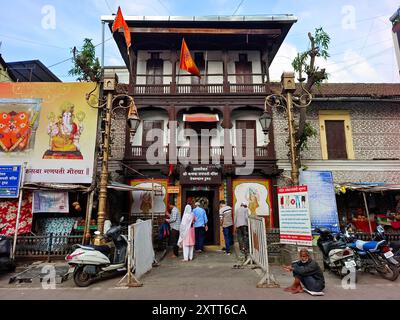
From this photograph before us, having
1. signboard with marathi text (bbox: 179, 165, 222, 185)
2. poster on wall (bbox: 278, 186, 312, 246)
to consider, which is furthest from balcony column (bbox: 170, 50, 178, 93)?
poster on wall (bbox: 278, 186, 312, 246)

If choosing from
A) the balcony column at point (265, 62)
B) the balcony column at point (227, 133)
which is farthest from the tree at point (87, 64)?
the balcony column at point (265, 62)

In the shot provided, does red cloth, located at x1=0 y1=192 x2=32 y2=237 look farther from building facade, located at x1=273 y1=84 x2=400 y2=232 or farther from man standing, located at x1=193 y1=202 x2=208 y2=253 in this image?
building facade, located at x1=273 y1=84 x2=400 y2=232

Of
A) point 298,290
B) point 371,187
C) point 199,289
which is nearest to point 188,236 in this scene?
point 199,289

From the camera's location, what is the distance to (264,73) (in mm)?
13242

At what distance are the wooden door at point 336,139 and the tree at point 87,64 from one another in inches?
437

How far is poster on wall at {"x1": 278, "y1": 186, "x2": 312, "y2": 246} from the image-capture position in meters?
6.22

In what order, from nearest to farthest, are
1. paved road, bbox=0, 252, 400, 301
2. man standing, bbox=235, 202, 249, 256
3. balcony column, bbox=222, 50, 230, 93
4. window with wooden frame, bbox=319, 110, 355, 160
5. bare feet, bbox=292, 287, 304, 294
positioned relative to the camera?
paved road, bbox=0, 252, 400, 301 < bare feet, bbox=292, 287, 304, 294 < man standing, bbox=235, 202, 249, 256 < window with wooden frame, bbox=319, 110, 355, 160 < balcony column, bbox=222, 50, 230, 93

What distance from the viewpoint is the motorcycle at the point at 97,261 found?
568cm

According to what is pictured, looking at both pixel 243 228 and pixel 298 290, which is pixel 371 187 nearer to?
pixel 243 228

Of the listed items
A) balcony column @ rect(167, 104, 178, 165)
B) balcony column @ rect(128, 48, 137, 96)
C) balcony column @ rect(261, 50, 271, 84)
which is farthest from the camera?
balcony column @ rect(261, 50, 271, 84)

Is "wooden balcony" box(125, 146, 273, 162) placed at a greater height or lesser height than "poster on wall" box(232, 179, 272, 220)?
greater

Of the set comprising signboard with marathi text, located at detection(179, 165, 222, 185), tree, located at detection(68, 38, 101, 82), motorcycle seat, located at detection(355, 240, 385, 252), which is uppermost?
tree, located at detection(68, 38, 101, 82)

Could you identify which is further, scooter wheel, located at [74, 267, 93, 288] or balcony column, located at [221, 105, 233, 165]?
balcony column, located at [221, 105, 233, 165]

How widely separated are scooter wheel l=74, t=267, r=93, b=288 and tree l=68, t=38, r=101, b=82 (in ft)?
23.4
